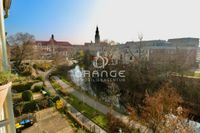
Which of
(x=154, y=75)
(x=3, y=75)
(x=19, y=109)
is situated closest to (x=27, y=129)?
(x=19, y=109)

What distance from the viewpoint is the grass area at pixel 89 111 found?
10.0 metres

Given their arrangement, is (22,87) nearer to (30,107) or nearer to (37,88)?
(37,88)

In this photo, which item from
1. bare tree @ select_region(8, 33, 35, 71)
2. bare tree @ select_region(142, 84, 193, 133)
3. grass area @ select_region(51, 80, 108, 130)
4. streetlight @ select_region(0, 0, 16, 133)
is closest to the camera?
streetlight @ select_region(0, 0, 16, 133)

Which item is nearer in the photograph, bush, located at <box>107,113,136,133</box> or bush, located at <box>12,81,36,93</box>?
bush, located at <box>107,113,136,133</box>

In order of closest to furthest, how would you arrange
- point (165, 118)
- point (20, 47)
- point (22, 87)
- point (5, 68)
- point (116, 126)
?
point (5, 68) < point (165, 118) < point (116, 126) < point (22, 87) < point (20, 47)

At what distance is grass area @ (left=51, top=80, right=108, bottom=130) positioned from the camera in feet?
32.8

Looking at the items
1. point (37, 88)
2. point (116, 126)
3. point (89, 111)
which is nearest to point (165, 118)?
point (116, 126)

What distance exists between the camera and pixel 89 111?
38.1ft

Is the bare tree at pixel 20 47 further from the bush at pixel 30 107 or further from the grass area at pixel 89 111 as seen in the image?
the bush at pixel 30 107

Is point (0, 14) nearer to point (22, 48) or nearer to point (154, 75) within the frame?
point (154, 75)

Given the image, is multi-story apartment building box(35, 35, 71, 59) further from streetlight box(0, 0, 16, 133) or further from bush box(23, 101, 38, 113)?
streetlight box(0, 0, 16, 133)

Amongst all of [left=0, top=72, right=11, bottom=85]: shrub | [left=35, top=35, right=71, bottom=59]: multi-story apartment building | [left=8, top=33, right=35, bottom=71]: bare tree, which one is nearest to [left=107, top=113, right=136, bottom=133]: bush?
[left=0, top=72, right=11, bottom=85]: shrub

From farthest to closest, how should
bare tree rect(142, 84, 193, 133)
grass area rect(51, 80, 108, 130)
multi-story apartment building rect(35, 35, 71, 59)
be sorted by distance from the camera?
1. multi-story apartment building rect(35, 35, 71, 59)
2. grass area rect(51, 80, 108, 130)
3. bare tree rect(142, 84, 193, 133)

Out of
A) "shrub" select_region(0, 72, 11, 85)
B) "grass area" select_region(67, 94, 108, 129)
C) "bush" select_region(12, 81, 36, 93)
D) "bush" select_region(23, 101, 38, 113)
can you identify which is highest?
"shrub" select_region(0, 72, 11, 85)
